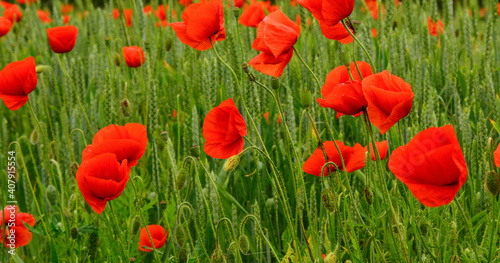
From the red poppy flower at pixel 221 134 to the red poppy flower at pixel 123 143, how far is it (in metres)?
0.10

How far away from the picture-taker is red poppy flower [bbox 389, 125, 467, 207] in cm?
58

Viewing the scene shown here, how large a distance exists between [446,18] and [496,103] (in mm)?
859

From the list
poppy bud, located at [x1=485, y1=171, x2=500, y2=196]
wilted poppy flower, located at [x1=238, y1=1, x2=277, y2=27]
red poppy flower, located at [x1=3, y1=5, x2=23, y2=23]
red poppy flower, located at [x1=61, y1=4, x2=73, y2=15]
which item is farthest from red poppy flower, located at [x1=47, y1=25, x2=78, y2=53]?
red poppy flower, located at [x1=61, y1=4, x2=73, y2=15]

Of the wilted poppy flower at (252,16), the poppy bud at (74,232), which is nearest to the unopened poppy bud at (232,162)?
the poppy bud at (74,232)

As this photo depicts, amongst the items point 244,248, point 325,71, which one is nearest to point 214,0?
point 244,248

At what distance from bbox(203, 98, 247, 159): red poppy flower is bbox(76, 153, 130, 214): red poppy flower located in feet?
0.47

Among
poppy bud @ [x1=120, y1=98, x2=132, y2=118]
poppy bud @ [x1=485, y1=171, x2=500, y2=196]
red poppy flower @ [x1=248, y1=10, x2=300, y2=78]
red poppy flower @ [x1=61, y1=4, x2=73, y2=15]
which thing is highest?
red poppy flower @ [x1=248, y1=10, x2=300, y2=78]

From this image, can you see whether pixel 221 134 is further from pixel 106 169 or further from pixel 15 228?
pixel 15 228

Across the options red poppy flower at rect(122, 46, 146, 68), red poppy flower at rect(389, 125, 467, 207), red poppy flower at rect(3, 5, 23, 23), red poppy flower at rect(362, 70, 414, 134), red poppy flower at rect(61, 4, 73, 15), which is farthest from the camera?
red poppy flower at rect(61, 4, 73, 15)

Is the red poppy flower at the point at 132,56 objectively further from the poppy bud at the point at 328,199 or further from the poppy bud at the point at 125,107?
the poppy bud at the point at 328,199

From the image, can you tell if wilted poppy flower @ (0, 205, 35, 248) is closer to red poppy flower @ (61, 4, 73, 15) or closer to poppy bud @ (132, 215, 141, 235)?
poppy bud @ (132, 215, 141, 235)

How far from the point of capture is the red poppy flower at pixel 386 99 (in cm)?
69

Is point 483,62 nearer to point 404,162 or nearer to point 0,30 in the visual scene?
point 404,162

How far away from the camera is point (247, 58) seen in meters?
1.84
